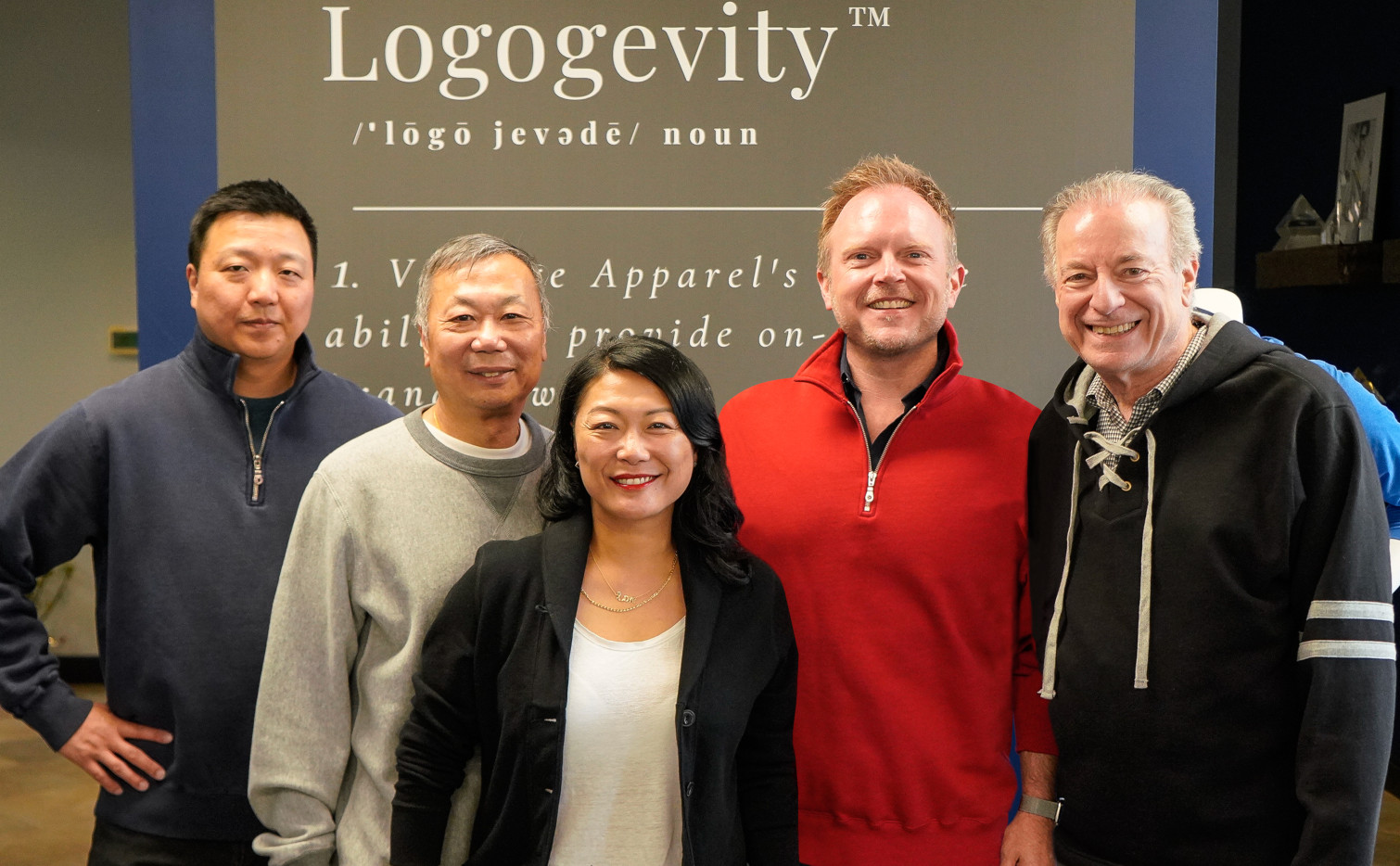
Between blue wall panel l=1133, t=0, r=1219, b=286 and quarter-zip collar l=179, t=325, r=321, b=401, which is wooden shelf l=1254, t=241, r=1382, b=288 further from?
quarter-zip collar l=179, t=325, r=321, b=401

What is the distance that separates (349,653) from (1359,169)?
508cm

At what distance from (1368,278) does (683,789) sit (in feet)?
14.9

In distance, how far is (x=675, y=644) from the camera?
67.7 inches

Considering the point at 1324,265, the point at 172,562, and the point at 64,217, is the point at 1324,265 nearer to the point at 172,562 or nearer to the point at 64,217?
the point at 172,562

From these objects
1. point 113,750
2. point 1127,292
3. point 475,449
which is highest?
point 1127,292

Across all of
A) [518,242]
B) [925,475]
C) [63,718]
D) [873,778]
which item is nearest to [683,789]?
[873,778]

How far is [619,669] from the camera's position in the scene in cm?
168

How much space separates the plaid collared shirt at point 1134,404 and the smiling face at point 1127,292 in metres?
0.01

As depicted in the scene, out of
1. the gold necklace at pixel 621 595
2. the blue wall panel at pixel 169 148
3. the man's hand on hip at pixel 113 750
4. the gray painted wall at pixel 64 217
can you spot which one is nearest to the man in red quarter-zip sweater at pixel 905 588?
the gold necklace at pixel 621 595

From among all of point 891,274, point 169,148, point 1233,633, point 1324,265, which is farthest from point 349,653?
point 1324,265

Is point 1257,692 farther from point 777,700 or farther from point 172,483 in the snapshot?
point 172,483

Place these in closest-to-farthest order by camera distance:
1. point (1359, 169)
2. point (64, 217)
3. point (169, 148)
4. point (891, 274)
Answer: point (891, 274), point (169, 148), point (1359, 169), point (64, 217)

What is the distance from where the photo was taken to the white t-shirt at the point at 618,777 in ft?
5.41

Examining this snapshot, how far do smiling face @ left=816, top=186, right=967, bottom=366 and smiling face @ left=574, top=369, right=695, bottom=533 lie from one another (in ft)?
1.49
